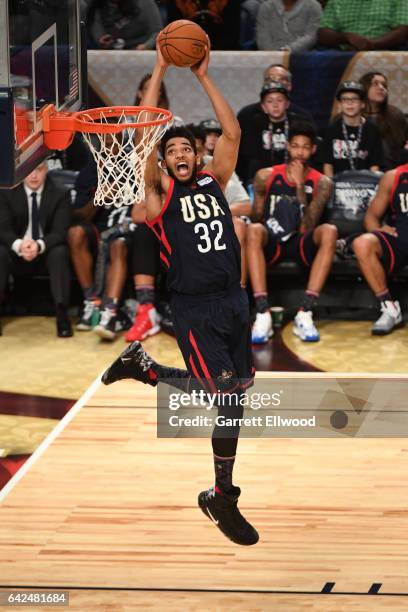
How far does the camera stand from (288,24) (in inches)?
387

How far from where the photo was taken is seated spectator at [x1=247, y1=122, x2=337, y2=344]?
8133mm

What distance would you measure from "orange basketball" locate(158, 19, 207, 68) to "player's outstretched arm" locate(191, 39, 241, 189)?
0.22 feet

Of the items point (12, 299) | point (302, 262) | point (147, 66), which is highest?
point (147, 66)

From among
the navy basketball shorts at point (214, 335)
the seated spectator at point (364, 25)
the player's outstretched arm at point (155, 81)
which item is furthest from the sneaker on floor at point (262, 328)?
the player's outstretched arm at point (155, 81)

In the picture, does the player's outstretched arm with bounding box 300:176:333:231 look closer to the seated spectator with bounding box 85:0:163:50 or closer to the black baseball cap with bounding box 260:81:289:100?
the black baseball cap with bounding box 260:81:289:100

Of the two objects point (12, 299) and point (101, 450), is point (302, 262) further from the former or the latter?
point (101, 450)

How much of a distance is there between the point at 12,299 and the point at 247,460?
3732 millimetres

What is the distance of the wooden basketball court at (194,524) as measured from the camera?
439cm

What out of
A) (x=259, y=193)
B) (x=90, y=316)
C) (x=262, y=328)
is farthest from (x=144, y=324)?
(x=259, y=193)

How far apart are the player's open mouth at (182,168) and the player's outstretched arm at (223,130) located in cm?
20

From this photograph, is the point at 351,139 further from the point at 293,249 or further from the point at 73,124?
the point at 73,124

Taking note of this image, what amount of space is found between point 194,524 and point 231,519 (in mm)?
311

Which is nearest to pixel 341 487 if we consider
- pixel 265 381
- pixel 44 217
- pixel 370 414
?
pixel 370 414

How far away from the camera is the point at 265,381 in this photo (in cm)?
668
